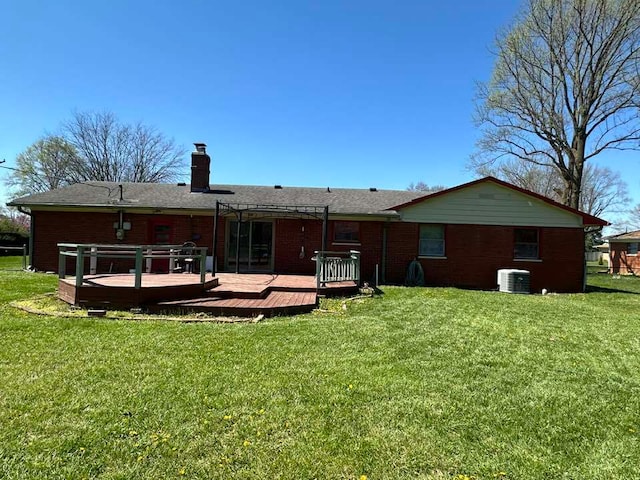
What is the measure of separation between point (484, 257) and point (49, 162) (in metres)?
40.1

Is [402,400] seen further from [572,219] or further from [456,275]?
[572,219]

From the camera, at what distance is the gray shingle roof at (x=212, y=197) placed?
14.4 meters

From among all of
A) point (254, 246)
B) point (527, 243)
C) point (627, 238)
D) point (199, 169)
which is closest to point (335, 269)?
point (254, 246)

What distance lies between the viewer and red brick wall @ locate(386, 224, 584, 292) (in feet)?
49.2

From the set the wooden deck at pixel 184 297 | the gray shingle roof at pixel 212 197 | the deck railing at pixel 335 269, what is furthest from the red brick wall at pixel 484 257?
the wooden deck at pixel 184 297

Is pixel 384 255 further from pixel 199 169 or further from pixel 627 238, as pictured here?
pixel 627 238

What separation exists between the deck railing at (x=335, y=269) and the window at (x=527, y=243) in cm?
729

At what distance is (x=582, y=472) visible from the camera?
109 inches

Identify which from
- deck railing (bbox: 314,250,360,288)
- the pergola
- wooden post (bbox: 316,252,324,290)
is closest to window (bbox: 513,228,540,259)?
deck railing (bbox: 314,250,360,288)

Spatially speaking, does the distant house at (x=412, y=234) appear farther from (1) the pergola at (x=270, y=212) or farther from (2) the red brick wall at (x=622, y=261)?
(2) the red brick wall at (x=622, y=261)

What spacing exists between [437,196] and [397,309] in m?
7.29

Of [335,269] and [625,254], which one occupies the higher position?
[625,254]

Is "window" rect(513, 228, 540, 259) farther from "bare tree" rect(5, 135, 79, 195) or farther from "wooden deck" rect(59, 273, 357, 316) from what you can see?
"bare tree" rect(5, 135, 79, 195)

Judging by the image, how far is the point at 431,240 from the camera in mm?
15219
